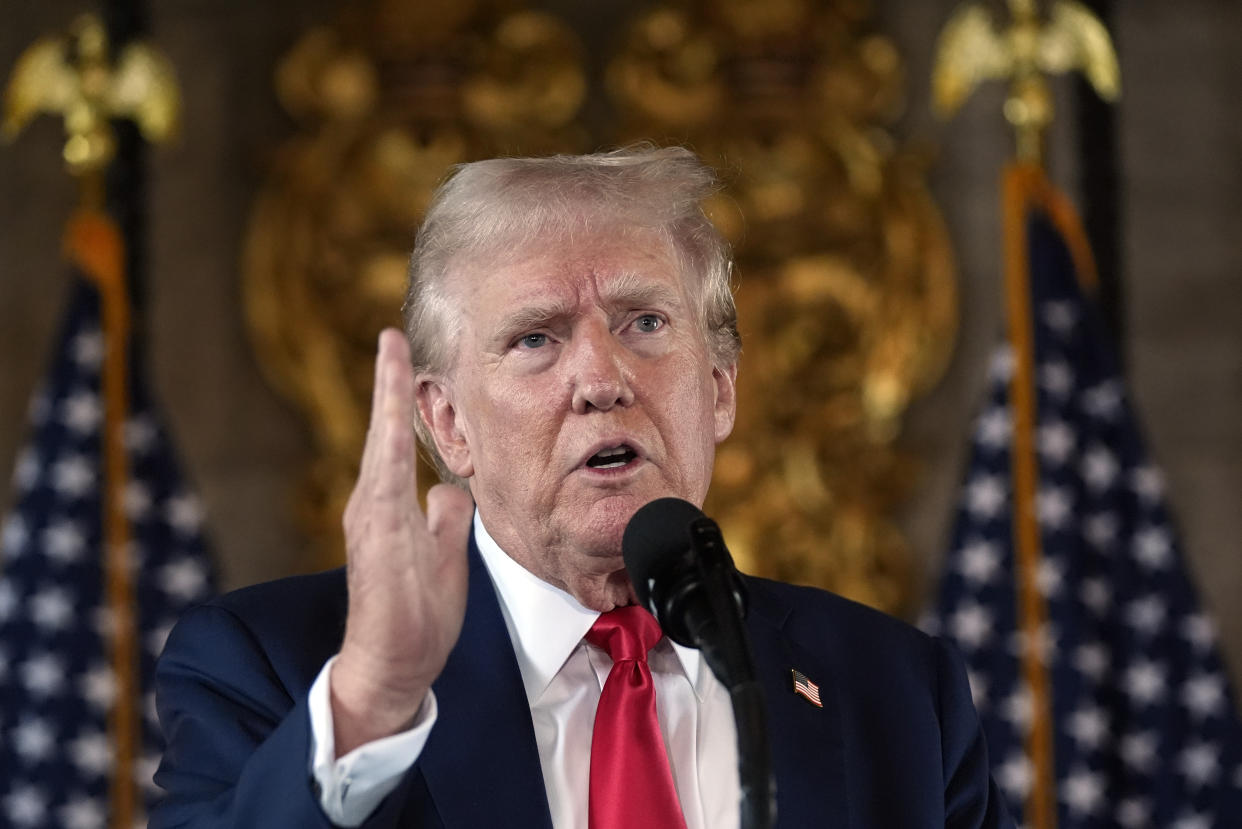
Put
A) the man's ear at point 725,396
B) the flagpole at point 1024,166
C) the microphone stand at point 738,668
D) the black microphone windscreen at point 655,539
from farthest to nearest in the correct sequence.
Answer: the flagpole at point 1024,166 → the man's ear at point 725,396 → the black microphone windscreen at point 655,539 → the microphone stand at point 738,668

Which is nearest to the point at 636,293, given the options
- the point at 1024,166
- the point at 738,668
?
the point at 738,668

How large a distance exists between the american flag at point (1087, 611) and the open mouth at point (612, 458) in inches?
122

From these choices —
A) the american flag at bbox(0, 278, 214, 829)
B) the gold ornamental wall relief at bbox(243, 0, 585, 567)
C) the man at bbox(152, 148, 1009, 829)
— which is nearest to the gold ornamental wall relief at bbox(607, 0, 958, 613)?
the gold ornamental wall relief at bbox(243, 0, 585, 567)

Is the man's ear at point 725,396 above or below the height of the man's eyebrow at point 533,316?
below

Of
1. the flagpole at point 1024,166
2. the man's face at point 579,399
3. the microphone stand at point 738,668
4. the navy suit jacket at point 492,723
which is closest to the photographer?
the microphone stand at point 738,668

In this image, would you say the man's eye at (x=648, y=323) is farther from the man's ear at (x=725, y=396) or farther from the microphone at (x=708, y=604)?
the microphone at (x=708, y=604)

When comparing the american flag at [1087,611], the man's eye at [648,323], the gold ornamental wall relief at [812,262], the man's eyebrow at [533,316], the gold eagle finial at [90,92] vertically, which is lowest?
the american flag at [1087,611]

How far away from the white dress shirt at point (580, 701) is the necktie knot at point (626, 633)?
0.01 m

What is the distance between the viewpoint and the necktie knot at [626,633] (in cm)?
217

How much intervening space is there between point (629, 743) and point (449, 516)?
472 millimetres

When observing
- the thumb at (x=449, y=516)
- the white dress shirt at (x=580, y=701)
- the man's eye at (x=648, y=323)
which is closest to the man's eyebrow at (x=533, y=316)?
the man's eye at (x=648, y=323)

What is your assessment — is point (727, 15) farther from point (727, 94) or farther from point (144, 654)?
point (144, 654)

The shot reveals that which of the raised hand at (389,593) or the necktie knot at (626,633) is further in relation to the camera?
the necktie knot at (626,633)

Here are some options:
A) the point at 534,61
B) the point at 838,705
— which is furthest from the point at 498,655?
the point at 534,61
